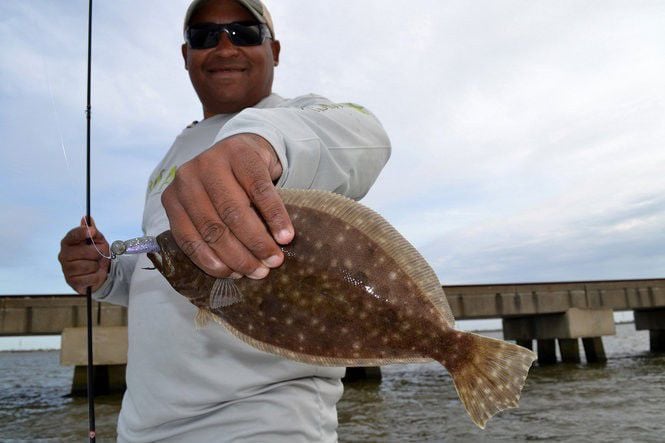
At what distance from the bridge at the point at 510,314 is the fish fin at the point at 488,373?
56.7ft

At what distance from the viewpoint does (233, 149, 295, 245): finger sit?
1.35 metres

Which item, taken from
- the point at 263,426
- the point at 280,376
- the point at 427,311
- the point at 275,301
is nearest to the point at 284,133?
the point at 275,301

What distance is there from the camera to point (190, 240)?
1341mm

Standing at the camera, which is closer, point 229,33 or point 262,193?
point 262,193

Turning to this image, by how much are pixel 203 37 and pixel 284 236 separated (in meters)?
2.01

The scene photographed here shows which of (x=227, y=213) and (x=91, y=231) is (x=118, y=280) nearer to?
(x=91, y=231)

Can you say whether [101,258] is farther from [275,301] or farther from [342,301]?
[342,301]

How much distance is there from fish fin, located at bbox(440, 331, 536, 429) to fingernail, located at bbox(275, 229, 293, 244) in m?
0.63

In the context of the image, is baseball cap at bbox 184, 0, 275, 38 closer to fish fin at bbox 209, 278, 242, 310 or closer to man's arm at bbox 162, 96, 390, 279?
man's arm at bbox 162, 96, 390, 279

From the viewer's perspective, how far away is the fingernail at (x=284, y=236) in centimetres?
139

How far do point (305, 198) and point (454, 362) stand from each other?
2.27ft

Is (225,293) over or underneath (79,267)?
underneath

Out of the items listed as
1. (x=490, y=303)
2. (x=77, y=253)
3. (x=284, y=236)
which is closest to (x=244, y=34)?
(x=77, y=253)

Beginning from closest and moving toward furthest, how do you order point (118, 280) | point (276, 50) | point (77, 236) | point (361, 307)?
point (361, 307)
point (77, 236)
point (118, 280)
point (276, 50)
